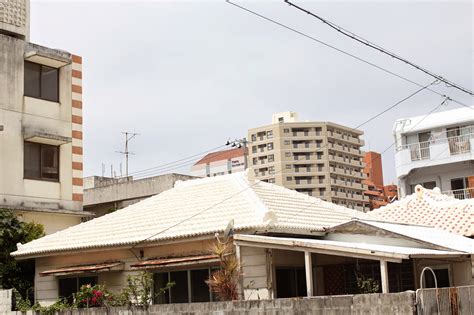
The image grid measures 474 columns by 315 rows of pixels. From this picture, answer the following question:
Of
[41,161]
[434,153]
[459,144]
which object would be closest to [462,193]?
[459,144]

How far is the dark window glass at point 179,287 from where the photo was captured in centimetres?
1789

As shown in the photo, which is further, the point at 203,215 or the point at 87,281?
the point at 87,281

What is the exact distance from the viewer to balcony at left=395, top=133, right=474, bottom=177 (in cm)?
3955

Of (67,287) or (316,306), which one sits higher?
(67,287)

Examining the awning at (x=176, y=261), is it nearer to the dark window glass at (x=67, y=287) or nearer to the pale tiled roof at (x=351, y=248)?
the pale tiled roof at (x=351, y=248)

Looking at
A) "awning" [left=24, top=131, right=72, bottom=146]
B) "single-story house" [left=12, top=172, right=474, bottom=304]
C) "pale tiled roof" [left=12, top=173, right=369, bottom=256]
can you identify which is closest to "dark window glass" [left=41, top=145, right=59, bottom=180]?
"awning" [left=24, top=131, right=72, bottom=146]

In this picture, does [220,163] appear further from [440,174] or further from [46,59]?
[46,59]

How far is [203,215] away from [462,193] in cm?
2500

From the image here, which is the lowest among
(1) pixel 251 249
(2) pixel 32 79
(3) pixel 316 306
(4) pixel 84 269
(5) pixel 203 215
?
(3) pixel 316 306

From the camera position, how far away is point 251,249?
1620cm

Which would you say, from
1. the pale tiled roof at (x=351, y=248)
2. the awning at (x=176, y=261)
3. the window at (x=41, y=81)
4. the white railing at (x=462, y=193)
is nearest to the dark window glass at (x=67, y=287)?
the awning at (x=176, y=261)

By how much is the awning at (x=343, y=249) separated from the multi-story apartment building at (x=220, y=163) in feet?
365

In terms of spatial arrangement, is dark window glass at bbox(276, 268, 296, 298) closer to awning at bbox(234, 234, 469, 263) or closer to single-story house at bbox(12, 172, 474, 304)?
single-story house at bbox(12, 172, 474, 304)

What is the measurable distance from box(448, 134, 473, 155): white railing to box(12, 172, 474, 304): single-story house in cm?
2089
